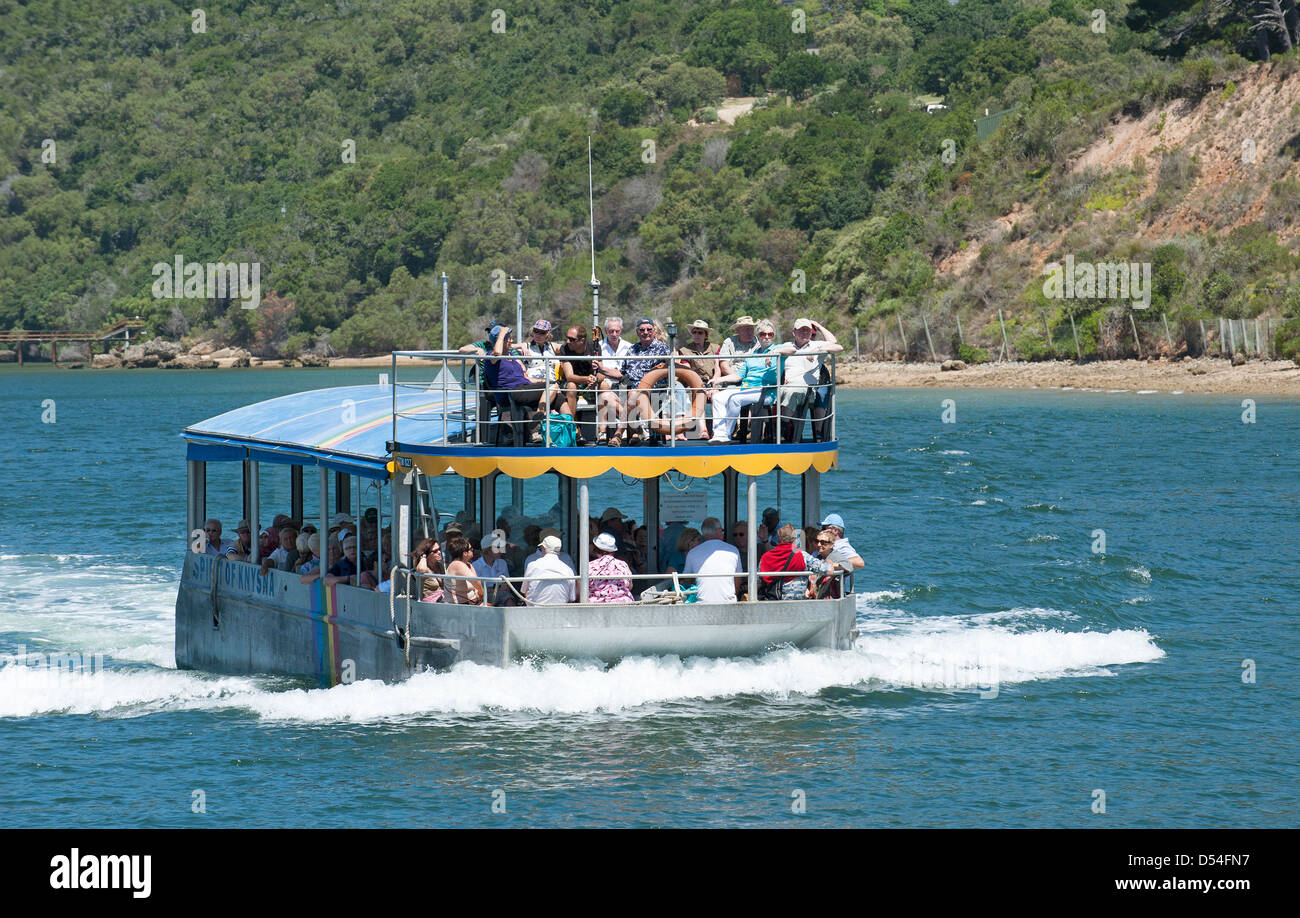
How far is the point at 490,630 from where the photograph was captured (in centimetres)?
1953

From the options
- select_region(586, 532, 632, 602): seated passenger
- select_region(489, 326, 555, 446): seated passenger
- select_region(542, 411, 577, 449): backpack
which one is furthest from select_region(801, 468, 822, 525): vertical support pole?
select_region(489, 326, 555, 446): seated passenger

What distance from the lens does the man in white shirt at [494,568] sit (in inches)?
788

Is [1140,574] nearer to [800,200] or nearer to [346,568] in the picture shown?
[346,568]

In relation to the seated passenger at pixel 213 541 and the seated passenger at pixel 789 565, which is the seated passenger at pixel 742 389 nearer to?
the seated passenger at pixel 789 565

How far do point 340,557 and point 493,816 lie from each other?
5.56m

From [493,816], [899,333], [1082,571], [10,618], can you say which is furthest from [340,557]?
[899,333]

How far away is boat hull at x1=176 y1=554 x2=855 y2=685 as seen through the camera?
768 inches

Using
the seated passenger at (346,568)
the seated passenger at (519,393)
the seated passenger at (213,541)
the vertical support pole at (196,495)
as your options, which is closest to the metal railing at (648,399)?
the seated passenger at (519,393)

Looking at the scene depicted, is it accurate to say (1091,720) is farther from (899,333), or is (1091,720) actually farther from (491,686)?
(899,333)

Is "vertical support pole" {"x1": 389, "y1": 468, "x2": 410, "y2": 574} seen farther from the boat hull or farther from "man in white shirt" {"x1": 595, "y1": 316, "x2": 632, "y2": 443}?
"man in white shirt" {"x1": 595, "y1": 316, "x2": 632, "y2": 443}

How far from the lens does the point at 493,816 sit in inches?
691

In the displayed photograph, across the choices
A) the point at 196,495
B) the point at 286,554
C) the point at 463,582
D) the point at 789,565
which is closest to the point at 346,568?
the point at 286,554

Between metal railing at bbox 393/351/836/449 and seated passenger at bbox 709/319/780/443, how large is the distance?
0.13ft

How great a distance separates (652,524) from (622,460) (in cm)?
224
